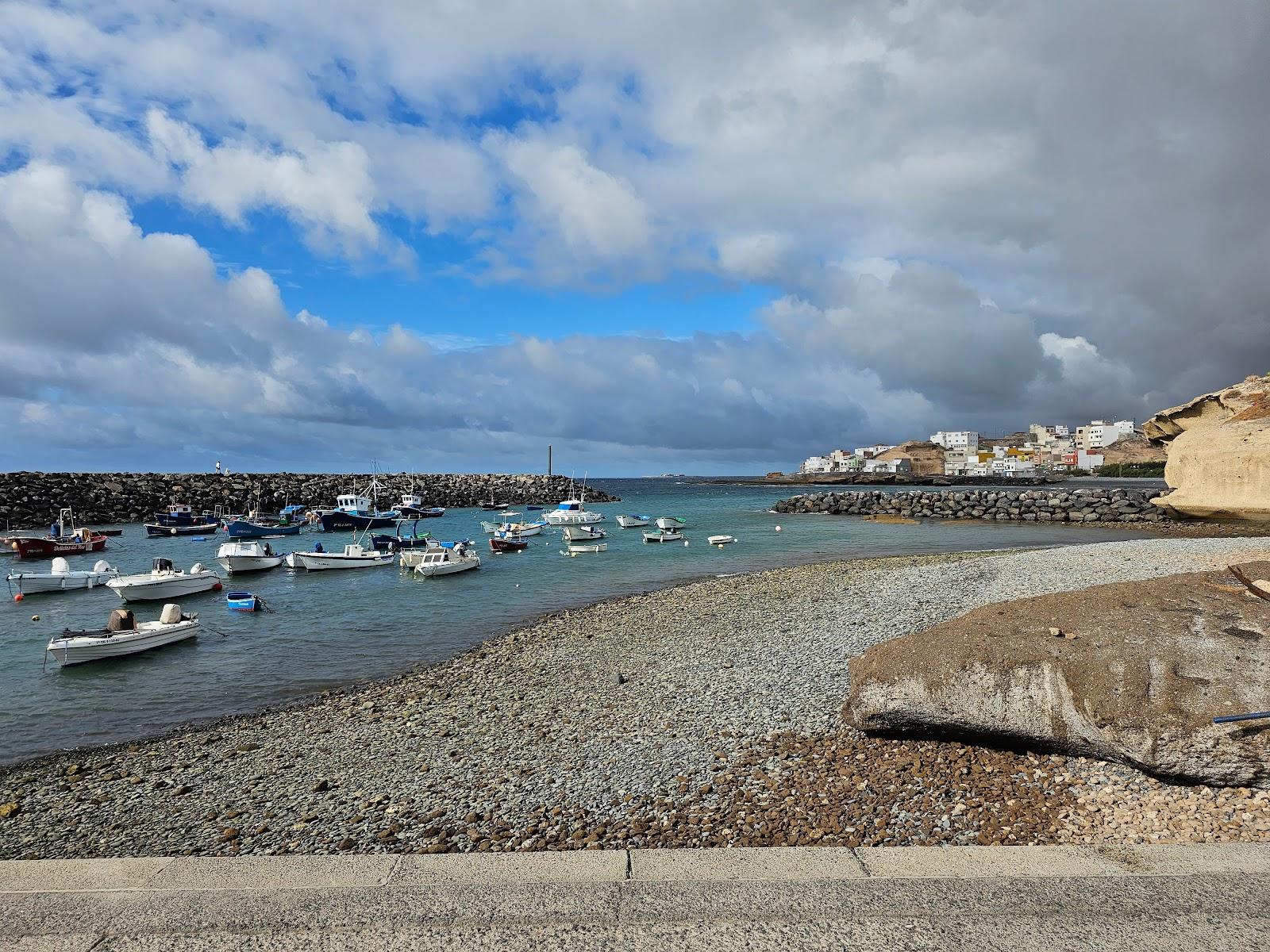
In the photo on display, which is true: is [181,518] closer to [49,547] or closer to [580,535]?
[49,547]

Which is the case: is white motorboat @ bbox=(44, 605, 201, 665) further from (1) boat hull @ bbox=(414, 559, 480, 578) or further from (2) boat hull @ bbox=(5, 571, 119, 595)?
(2) boat hull @ bbox=(5, 571, 119, 595)

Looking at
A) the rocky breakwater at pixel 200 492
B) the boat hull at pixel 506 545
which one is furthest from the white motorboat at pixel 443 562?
the rocky breakwater at pixel 200 492

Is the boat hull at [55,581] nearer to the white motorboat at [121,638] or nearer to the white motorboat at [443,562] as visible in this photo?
the white motorboat at [443,562]

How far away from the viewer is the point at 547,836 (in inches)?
264

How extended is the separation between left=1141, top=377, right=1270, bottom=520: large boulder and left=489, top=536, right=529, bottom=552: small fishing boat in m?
32.3

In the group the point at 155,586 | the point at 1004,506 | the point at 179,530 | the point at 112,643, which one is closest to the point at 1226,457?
the point at 112,643

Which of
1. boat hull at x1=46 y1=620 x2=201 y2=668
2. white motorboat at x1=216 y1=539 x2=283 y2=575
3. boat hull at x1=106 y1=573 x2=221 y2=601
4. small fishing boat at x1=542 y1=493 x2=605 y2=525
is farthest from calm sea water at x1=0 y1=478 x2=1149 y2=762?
small fishing boat at x1=542 y1=493 x2=605 y2=525

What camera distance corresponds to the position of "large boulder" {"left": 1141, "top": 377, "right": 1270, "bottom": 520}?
51.9ft

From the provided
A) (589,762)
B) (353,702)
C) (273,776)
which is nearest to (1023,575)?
(589,762)

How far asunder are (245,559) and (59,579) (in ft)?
22.7

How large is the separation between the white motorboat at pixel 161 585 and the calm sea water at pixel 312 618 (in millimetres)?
488

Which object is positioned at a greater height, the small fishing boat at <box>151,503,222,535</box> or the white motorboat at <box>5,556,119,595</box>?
the small fishing boat at <box>151,503,222,535</box>

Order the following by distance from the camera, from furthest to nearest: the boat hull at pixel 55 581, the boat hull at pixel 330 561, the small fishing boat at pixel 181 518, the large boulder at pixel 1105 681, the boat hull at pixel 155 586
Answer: the small fishing boat at pixel 181 518, the boat hull at pixel 330 561, the boat hull at pixel 55 581, the boat hull at pixel 155 586, the large boulder at pixel 1105 681

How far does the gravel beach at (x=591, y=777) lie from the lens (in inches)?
247
